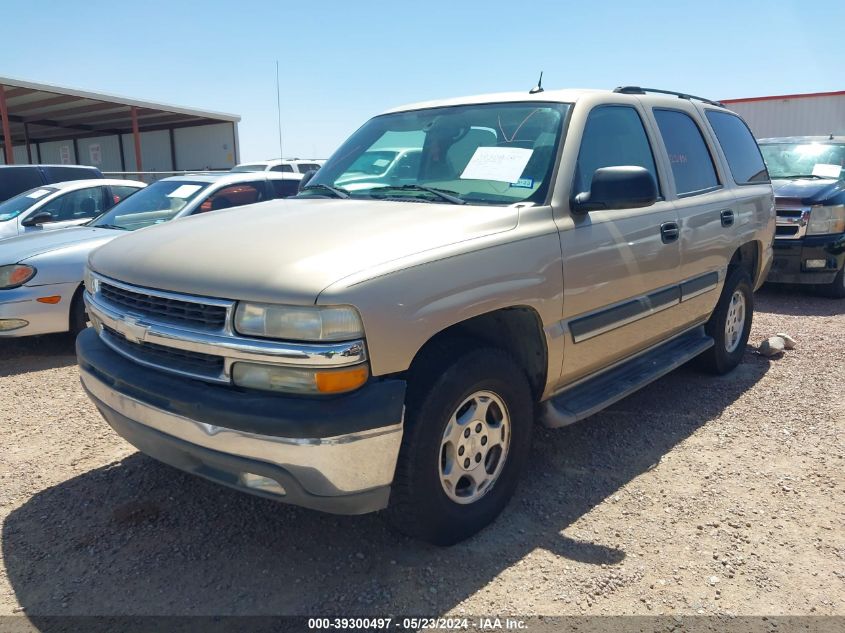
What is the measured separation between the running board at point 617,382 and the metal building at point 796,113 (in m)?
16.1

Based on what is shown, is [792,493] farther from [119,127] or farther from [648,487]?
[119,127]

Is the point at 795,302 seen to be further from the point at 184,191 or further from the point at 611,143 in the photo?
the point at 184,191

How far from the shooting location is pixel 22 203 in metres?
8.28

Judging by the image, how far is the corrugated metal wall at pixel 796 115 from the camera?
1788 cm

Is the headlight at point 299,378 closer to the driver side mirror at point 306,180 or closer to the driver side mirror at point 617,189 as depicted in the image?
the driver side mirror at point 617,189

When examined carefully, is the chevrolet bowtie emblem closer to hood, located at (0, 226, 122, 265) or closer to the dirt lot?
the dirt lot

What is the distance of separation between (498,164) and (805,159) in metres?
7.60

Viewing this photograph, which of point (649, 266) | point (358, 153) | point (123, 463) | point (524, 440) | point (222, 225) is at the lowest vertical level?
point (123, 463)

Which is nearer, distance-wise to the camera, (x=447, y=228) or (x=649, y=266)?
(x=447, y=228)

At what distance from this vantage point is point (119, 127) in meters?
32.9

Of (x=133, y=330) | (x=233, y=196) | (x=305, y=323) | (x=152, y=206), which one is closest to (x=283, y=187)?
(x=233, y=196)

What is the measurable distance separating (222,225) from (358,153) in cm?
126

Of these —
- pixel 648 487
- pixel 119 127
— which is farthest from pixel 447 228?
pixel 119 127

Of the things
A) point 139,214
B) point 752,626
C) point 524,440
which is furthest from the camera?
point 139,214
